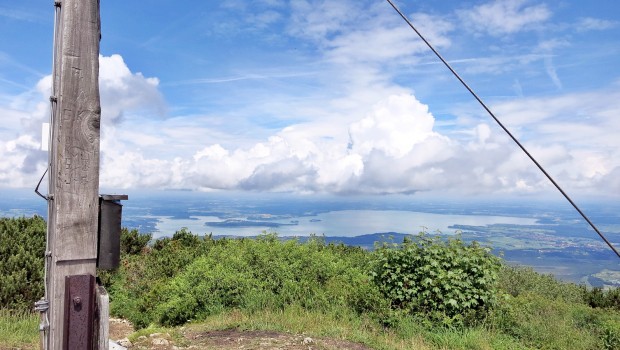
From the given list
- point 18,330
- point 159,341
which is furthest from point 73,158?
point 18,330

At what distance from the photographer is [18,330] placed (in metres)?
7.50

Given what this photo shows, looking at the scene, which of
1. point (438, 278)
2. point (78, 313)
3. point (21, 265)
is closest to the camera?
point (78, 313)

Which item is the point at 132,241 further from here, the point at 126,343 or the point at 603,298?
the point at 603,298

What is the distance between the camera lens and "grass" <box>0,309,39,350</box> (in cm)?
669

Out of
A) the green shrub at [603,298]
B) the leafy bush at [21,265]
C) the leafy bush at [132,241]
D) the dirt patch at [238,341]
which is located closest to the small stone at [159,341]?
the dirt patch at [238,341]

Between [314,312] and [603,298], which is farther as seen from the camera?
[603,298]

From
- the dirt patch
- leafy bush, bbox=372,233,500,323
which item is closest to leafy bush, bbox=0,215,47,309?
the dirt patch

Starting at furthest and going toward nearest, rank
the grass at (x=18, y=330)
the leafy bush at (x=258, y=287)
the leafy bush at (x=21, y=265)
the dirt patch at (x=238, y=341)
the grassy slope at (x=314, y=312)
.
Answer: the leafy bush at (x=21, y=265) → the leafy bush at (x=258, y=287) → the grassy slope at (x=314, y=312) → the grass at (x=18, y=330) → the dirt patch at (x=238, y=341)

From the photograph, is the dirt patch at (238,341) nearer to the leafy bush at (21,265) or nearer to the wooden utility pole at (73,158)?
the wooden utility pole at (73,158)

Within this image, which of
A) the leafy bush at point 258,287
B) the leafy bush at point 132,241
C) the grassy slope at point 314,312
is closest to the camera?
the grassy slope at point 314,312

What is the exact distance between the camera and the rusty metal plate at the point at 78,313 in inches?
120

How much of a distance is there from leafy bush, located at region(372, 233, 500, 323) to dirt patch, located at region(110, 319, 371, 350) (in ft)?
5.37

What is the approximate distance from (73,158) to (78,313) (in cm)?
95

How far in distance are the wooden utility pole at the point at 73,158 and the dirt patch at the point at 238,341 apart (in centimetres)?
350
